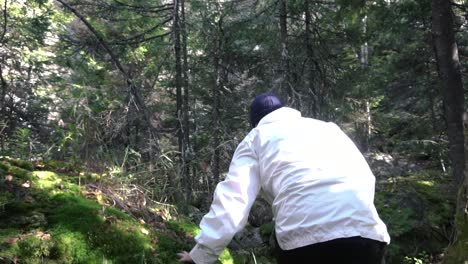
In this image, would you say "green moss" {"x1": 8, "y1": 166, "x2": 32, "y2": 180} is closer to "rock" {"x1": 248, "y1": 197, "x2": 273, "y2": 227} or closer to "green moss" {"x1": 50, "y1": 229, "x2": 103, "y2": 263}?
"green moss" {"x1": 50, "y1": 229, "x2": 103, "y2": 263}

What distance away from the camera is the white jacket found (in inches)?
94.0

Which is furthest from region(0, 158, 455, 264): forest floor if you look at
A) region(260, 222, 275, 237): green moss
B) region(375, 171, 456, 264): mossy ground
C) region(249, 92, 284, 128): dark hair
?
region(375, 171, 456, 264): mossy ground

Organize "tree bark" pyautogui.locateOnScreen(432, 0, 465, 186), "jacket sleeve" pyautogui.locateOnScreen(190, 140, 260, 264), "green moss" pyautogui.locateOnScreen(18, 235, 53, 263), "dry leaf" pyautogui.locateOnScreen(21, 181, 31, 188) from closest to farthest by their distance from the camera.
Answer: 1. "jacket sleeve" pyautogui.locateOnScreen(190, 140, 260, 264)
2. "green moss" pyautogui.locateOnScreen(18, 235, 53, 263)
3. "dry leaf" pyautogui.locateOnScreen(21, 181, 31, 188)
4. "tree bark" pyautogui.locateOnScreen(432, 0, 465, 186)

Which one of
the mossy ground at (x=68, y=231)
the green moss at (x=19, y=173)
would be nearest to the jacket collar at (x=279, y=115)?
the mossy ground at (x=68, y=231)

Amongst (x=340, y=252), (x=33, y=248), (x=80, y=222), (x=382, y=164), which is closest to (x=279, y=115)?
(x=340, y=252)

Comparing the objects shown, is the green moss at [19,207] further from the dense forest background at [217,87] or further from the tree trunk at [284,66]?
the tree trunk at [284,66]

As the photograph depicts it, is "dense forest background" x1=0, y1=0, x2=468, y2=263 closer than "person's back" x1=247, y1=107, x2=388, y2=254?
No

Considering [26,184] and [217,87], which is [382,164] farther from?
[26,184]

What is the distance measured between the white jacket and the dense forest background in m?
1.55

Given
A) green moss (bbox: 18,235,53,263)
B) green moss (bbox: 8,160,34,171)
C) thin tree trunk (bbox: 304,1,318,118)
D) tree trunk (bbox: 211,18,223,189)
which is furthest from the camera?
thin tree trunk (bbox: 304,1,318,118)

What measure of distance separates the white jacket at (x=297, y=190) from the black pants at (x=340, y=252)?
36mm

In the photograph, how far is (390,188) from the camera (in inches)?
352

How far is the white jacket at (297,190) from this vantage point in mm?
2387

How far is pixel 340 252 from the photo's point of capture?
7.77ft
